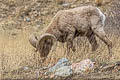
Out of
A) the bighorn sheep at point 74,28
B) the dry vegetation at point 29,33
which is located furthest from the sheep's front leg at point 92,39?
the dry vegetation at point 29,33

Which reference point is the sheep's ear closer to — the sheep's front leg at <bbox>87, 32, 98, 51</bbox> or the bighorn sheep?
the bighorn sheep

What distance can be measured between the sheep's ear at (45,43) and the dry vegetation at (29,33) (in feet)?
0.87

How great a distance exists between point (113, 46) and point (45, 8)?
11227mm

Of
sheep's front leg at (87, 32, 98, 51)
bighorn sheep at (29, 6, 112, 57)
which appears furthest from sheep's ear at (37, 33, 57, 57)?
sheep's front leg at (87, 32, 98, 51)

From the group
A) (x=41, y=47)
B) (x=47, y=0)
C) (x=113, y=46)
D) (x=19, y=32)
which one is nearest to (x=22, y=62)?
(x=41, y=47)

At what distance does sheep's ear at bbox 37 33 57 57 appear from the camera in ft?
38.8

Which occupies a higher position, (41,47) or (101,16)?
(101,16)

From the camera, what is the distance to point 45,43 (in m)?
12.2

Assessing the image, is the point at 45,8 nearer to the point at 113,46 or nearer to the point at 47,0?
the point at 47,0

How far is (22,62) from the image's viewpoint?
9.95 meters

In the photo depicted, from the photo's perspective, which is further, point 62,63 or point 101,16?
point 101,16

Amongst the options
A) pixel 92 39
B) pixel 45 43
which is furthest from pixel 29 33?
pixel 45 43

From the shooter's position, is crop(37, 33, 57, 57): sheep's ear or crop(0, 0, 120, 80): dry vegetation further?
crop(37, 33, 57, 57): sheep's ear

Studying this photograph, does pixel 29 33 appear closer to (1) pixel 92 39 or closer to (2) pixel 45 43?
(1) pixel 92 39
